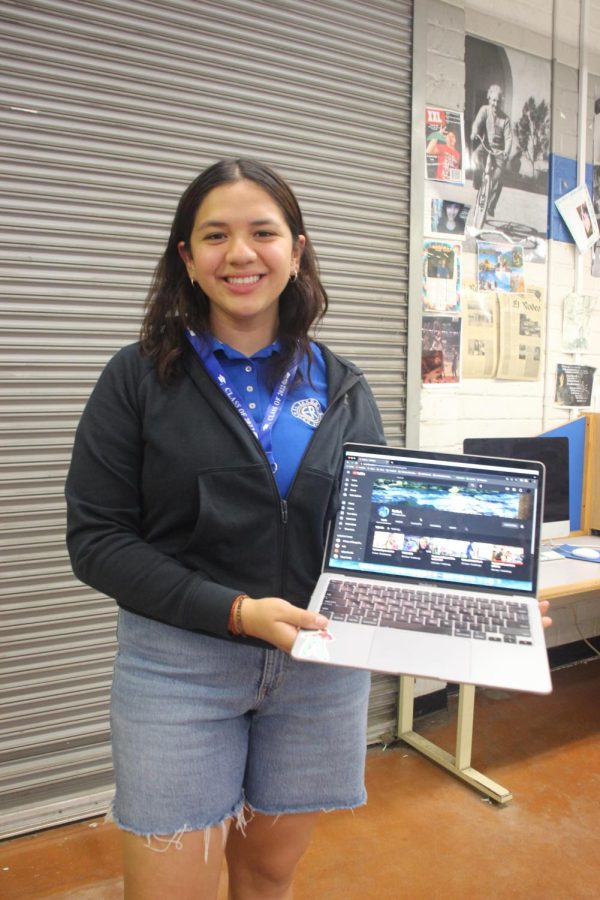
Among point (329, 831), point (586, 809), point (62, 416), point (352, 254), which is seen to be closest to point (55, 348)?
point (62, 416)

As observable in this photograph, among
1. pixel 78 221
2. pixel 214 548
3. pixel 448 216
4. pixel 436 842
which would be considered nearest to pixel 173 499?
pixel 214 548

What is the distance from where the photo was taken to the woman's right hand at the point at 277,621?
0.92 meters

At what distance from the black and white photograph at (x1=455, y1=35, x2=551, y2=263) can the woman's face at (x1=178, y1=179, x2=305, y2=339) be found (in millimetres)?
1817

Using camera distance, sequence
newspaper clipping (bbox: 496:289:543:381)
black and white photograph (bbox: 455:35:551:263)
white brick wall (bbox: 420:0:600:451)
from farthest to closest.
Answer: newspaper clipping (bbox: 496:289:543:381), black and white photograph (bbox: 455:35:551:263), white brick wall (bbox: 420:0:600:451)

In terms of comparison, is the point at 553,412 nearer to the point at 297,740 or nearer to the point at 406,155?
the point at 406,155

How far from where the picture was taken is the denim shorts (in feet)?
3.23

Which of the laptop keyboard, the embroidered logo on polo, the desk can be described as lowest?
the desk

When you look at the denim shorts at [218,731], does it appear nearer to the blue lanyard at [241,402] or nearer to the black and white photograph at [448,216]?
the blue lanyard at [241,402]

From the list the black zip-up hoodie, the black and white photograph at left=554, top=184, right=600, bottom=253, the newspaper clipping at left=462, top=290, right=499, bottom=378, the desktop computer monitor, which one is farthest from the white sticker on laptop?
the black and white photograph at left=554, top=184, right=600, bottom=253

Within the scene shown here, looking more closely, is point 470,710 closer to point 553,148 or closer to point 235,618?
point 235,618

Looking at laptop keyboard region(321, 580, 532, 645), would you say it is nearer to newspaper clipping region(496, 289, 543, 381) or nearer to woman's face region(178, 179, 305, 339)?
woman's face region(178, 179, 305, 339)

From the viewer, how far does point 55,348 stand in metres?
1.90

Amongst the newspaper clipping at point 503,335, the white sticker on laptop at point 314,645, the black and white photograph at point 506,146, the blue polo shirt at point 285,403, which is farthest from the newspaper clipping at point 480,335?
the white sticker on laptop at point 314,645

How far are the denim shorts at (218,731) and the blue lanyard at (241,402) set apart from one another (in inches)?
12.1
